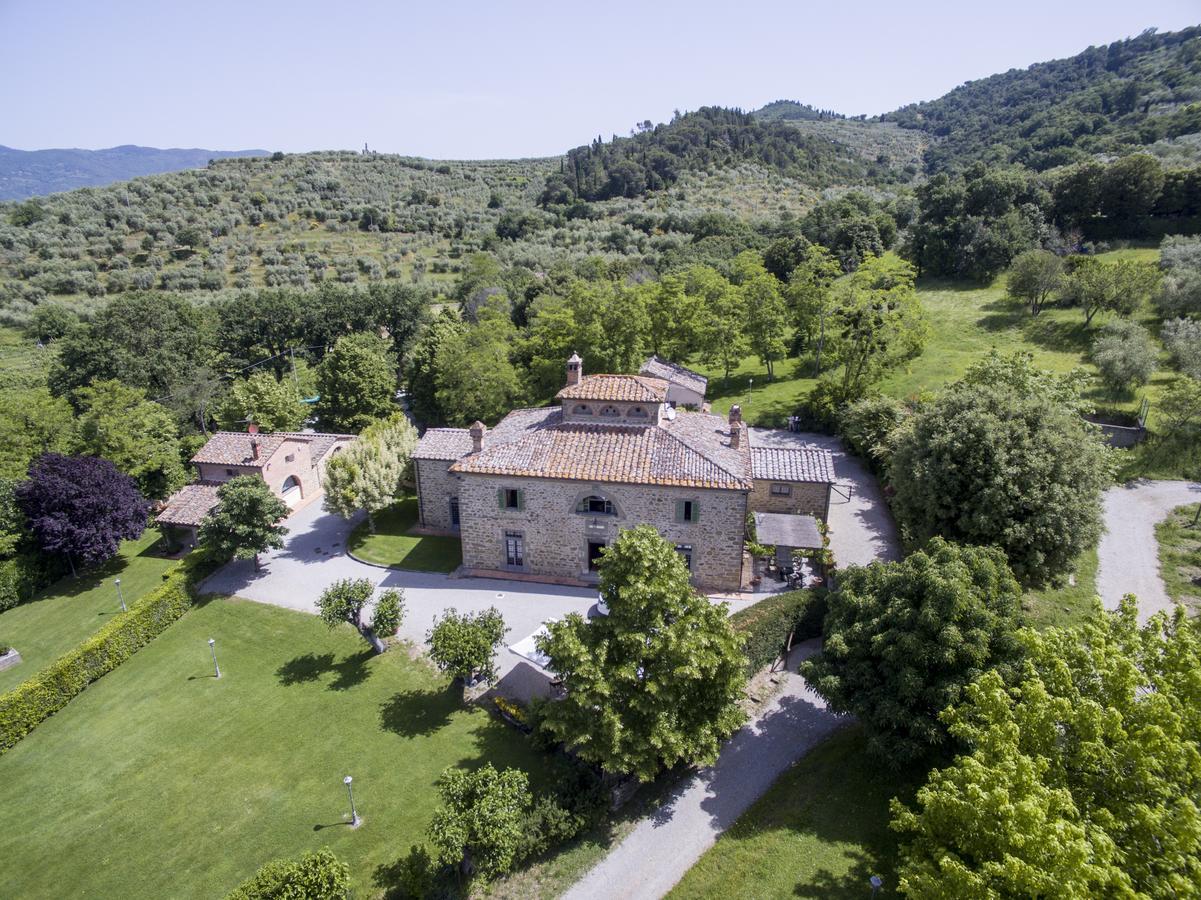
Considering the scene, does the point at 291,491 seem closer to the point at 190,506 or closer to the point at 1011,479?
the point at 190,506

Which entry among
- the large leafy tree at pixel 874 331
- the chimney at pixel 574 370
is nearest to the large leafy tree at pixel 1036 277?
the large leafy tree at pixel 874 331

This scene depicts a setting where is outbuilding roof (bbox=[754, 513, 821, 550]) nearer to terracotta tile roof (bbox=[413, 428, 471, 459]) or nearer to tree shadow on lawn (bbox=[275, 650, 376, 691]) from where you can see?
terracotta tile roof (bbox=[413, 428, 471, 459])

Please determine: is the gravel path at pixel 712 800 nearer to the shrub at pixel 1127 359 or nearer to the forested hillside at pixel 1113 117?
the shrub at pixel 1127 359

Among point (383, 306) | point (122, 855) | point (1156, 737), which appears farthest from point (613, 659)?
point (383, 306)

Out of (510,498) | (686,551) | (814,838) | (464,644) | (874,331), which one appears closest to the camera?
(814,838)

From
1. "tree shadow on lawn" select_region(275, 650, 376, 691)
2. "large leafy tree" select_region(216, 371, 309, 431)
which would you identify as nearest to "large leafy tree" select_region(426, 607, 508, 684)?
"tree shadow on lawn" select_region(275, 650, 376, 691)

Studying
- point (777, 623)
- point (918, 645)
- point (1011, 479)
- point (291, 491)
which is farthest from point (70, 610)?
point (1011, 479)

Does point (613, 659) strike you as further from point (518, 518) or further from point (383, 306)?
point (383, 306)
